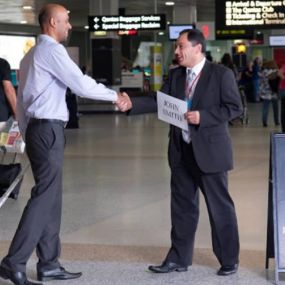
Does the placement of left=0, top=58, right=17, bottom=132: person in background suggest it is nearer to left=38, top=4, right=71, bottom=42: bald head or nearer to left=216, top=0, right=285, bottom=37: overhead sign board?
left=38, top=4, right=71, bottom=42: bald head

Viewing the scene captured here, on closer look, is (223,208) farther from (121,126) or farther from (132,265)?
(121,126)

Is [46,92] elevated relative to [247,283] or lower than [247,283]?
elevated

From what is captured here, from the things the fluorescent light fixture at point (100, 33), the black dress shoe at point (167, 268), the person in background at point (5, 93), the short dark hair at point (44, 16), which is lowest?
the black dress shoe at point (167, 268)

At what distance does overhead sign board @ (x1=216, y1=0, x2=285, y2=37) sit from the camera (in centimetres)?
2000

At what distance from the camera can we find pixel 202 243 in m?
6.53

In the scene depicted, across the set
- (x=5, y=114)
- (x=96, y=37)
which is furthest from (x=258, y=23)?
(x=5, y=114)

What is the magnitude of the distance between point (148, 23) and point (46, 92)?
67.4 ft

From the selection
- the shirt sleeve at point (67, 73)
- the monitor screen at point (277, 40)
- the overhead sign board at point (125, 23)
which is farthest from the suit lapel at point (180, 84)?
the monitor screen at point (277, 40)

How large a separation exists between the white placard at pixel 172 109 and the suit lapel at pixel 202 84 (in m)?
0.17

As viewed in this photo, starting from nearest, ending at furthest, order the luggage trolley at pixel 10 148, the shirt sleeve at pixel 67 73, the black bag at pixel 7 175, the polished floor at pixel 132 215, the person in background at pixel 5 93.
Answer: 1. the shirt sleeve at pixel 67 73
2. the polished floor at pixel 132 215
3. the luggage trolley at pixel 10 148
4. the black bag at pixel 7 175
5. the person in background at pixel 5 93

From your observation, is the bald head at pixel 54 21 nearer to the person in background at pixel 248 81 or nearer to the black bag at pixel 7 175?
the black bag at pixel 7 175

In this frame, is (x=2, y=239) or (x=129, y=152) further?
(x=129, y=152)

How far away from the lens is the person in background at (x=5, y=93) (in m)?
8.65

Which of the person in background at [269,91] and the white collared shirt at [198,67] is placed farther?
the person in background at [269,91]
